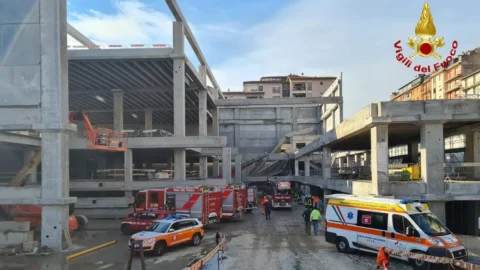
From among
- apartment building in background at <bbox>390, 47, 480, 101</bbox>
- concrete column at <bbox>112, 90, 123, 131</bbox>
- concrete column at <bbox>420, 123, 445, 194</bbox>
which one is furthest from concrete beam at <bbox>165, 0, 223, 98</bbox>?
apartment building in background at <bbox>390, 47, 480, 101</bbox>

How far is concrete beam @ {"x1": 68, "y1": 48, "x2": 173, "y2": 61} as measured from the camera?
34281 millimetres

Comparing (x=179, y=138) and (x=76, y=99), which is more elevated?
(x=76, y=99)

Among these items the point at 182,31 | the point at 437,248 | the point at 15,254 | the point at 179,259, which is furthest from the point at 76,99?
the point at 437,248

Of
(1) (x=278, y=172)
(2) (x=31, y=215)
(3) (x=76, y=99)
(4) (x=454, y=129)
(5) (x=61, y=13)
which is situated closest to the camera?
(5) (x=61, y=13)

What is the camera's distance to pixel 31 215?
22.7 m

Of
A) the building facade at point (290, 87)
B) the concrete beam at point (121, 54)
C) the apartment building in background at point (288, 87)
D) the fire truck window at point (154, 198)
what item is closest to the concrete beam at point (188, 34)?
the concrete beam at point (121, 54)

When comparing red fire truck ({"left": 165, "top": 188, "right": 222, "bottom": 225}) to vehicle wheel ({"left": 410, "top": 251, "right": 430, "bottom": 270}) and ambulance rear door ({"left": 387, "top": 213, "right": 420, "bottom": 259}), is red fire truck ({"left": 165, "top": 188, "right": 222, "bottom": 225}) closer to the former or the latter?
ambulance rear door ({"left": 387, "top": 213, "right": 420, "bottom": 259})

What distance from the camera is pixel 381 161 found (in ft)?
63.6

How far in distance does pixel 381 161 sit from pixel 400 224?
542 cm

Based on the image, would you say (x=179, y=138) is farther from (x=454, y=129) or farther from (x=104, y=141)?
(x=454, y=129)

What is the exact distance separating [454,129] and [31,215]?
26513mm

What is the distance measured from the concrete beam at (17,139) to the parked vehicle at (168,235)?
51.9 ft

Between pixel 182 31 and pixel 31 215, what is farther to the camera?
pixel 182 31

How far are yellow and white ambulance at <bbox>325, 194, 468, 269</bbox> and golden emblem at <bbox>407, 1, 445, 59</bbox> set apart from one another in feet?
33.0
